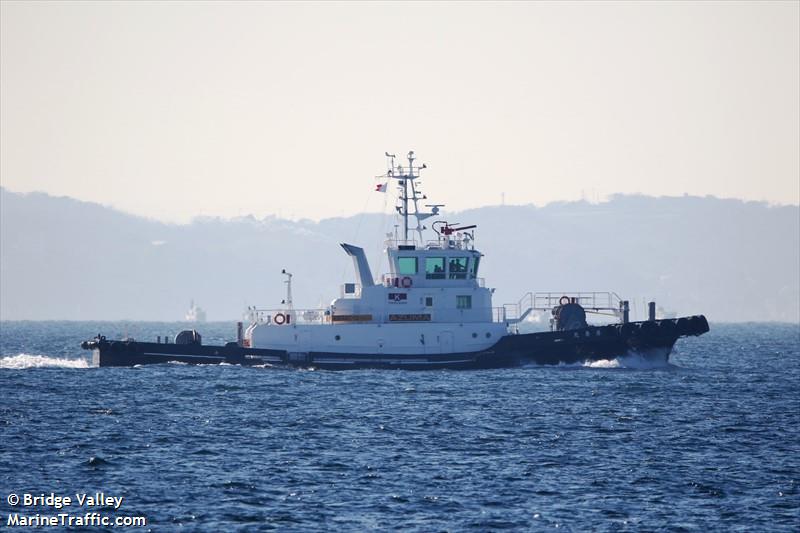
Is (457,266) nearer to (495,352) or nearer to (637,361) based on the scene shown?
(495,352)

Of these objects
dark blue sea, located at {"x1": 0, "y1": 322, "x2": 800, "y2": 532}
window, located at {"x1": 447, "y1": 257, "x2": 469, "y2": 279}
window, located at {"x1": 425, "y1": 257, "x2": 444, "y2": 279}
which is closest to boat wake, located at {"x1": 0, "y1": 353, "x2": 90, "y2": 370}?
dark blue sea, located at {"x1": 0, "y1": 322, "x2": 800, "y2": 532}

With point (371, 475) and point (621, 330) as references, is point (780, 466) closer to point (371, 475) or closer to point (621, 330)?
point (371, 475)

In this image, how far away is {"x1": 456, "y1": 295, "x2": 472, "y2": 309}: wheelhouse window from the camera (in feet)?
169

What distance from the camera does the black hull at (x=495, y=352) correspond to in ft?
169

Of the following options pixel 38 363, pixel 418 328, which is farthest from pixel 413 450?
pixel 38 363

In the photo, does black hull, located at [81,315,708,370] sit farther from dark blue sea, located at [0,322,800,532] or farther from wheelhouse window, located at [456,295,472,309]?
wheelhouse window, located at [456,295,472,309]

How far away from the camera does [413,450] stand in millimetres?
33500

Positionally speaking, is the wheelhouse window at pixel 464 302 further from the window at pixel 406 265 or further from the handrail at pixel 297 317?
the handrail at pixel 297 317

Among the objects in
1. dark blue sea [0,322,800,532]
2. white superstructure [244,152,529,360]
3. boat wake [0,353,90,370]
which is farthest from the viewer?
boat wake [0,353,90,370]

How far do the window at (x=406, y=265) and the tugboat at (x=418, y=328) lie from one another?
41 mm

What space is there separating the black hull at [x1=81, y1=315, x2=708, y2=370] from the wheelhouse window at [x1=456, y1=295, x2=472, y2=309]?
6.46 feet

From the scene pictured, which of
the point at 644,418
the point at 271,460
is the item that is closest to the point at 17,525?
the point at 271,460

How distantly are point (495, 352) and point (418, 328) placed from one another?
3.40m

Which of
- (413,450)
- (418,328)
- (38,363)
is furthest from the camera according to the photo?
(38,363)
